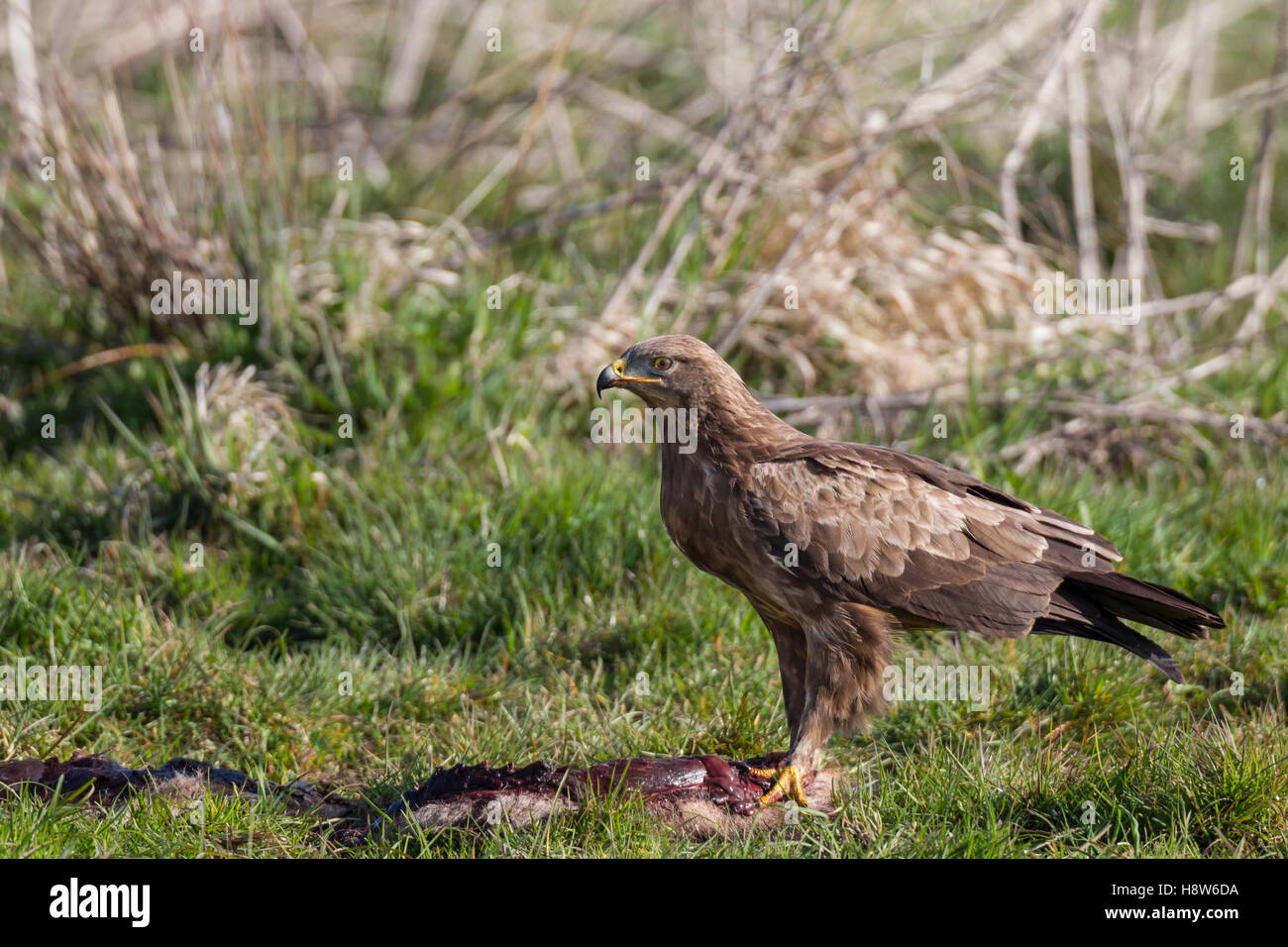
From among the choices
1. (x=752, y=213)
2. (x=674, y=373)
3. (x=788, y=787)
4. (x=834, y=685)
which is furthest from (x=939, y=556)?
(x=752, y=213)

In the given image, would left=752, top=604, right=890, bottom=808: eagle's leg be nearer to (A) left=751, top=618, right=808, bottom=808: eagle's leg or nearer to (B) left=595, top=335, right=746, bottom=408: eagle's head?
(A) left=751, top=618, right=808, bottom=808: eagle's leg

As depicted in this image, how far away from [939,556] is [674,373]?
971 mm

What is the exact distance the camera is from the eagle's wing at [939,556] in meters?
3.90

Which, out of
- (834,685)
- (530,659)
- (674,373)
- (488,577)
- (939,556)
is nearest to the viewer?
(834,685)

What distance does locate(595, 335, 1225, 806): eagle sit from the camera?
389 cm

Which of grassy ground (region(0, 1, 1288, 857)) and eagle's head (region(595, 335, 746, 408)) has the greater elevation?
eagle's head (region(595, 335, 746, 408))

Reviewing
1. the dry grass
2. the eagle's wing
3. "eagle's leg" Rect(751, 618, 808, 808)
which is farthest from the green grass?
the dry grass

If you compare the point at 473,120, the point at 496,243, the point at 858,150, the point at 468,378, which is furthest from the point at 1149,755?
the point at 473,120

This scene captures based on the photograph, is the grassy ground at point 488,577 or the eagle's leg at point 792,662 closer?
the grassy ground at point 488,577

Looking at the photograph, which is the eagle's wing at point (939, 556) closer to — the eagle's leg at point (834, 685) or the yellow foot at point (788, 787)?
the eagle's leg at point (834, 685)

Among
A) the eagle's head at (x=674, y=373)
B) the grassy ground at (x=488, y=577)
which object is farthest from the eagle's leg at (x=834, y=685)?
the eagle's head at (x=674, y=373)

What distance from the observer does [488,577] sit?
202 inches

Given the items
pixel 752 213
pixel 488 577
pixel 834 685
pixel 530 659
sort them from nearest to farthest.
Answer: pixel 834 685, pixel 530 659, pixel 488 577, pixel 752 213

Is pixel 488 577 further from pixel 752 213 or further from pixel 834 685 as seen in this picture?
pixel 752 213
